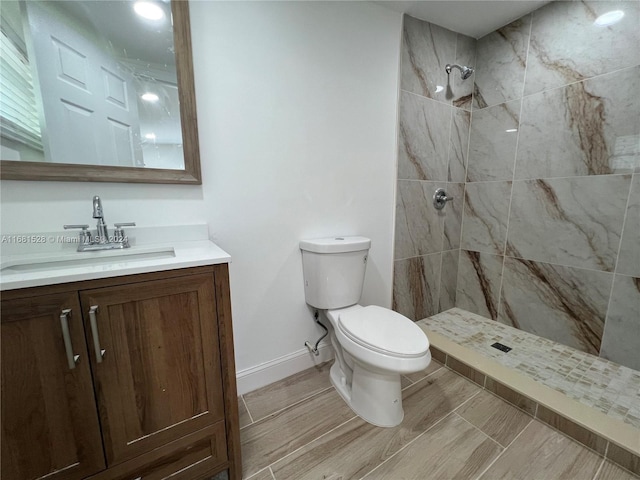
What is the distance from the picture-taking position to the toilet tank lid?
1.30m

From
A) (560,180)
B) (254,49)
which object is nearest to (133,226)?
(254,49)

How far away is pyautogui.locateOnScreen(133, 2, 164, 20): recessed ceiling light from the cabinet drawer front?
5.04ft

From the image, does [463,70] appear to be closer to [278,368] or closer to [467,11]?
[467,11]

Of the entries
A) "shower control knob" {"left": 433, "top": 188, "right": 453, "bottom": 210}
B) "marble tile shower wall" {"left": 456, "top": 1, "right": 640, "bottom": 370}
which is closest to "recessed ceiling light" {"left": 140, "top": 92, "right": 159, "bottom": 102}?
"shower control knob" {"left": 433, "top": 188, "right": 453, "bottom": 210}

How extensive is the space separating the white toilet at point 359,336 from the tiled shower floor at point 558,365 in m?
0.81

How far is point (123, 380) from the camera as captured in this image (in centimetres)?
72

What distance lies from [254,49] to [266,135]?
15.1 inches

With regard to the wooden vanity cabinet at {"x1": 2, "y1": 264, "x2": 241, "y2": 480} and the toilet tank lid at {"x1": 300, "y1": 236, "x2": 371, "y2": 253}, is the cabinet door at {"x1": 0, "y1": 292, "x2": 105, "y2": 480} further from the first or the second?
the toilet tank lid at {"x1": 300, "y1": 236, "x2": 371, "y2": 253}

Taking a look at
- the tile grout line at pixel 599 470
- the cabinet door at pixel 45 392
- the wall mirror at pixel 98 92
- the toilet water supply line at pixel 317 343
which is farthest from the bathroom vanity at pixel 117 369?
the tile grout line at pixel 599 470

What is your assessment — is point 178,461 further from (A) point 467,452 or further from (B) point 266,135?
(B) point 266,135

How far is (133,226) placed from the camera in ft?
3.34

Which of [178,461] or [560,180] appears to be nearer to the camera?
[178,461]

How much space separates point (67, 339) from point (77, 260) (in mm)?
389

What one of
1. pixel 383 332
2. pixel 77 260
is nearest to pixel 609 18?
pixel 383 332
